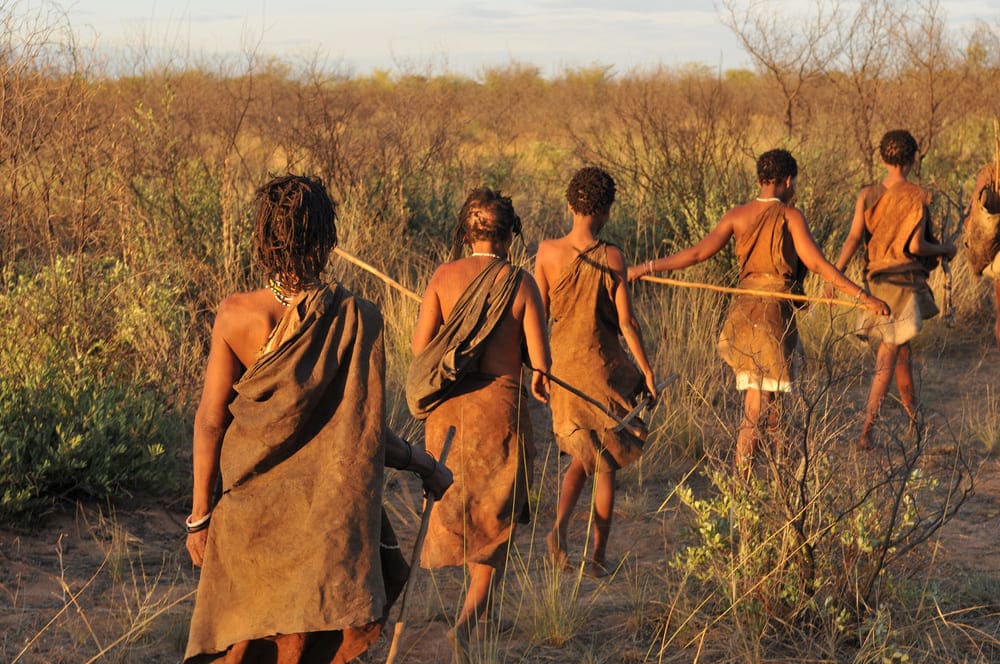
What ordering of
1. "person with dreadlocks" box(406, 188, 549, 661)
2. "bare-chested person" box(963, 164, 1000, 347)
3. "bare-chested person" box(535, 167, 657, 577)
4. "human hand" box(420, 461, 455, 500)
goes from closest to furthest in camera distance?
"human hand" box(420, 461, 455, 500)
"person with dreadlocks" box(406, 188, 549, 661)
"bare-chested person" box(535, 167, 657, 577)
"bare-chested person" box(963, 164, 1000, 347)

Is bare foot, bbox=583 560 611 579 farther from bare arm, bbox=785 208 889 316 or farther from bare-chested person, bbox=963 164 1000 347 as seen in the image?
bare-chested person, bbox=963 164 1000 347

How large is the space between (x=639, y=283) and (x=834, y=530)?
4.97 metres

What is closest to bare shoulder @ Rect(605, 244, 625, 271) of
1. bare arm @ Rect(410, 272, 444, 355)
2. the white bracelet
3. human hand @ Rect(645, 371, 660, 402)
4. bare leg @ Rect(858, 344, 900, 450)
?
human hand @ Rect(645, 371, 660, 402)

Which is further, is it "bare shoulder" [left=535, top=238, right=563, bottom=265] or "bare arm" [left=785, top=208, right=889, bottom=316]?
"bare arm" [left=785, top=208, right=889, bottom=316]

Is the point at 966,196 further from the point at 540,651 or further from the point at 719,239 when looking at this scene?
the point at 540,651

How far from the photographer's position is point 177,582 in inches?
178

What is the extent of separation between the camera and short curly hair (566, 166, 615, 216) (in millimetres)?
4660

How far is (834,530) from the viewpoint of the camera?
3.98 m

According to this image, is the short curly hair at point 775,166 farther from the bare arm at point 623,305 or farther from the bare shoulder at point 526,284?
the bare shoulder at point 526,284

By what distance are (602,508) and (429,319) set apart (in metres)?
1.21

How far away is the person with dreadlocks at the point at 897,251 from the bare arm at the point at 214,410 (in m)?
4.40

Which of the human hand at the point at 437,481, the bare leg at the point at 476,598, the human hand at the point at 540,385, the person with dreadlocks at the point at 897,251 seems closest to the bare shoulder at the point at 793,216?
the person with dreadlocks at the point at 897,251

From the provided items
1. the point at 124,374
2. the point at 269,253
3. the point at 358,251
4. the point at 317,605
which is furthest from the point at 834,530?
the point at 358,251

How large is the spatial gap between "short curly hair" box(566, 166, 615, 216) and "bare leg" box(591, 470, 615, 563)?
1.08 metres
